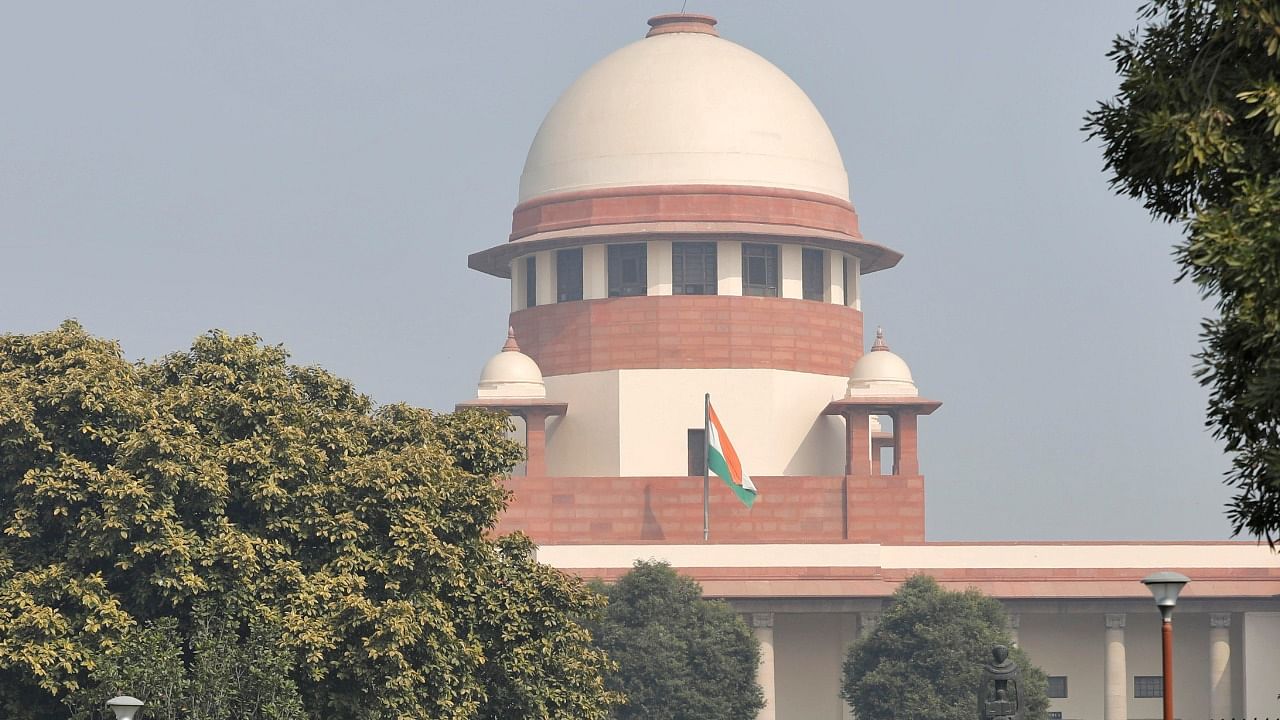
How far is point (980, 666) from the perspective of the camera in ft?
175

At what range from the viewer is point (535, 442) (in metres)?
63.3

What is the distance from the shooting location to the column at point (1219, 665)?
59.7m

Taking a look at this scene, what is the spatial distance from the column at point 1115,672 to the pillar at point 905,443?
21.2ft

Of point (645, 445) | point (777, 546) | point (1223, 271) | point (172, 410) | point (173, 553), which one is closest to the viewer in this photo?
point (1223, 271)

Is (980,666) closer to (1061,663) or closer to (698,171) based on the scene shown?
(1061,663)

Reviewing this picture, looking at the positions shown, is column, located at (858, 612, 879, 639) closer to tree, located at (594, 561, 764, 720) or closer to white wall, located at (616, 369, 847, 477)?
tree, located at (594, 561, 764, 720)

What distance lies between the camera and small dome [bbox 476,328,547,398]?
6362 cm

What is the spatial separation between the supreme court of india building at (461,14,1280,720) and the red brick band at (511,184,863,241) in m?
0.06

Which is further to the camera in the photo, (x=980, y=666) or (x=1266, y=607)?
(x=1266, y=607)

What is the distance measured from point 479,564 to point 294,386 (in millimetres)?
3969

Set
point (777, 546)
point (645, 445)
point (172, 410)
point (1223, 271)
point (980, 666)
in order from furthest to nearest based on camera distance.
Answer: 1. point (645, 445)
2. point (777, 546)
3. point (980, 666)
4. point (172, 410)
5. point (1223, 271)

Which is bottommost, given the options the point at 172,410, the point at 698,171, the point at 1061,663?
the point at 1061,663

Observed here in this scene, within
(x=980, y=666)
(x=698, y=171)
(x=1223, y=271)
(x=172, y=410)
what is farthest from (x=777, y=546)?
(x=1223, y=271)

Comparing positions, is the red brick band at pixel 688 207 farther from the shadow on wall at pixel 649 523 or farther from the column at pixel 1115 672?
the column at pixel 1115 672
